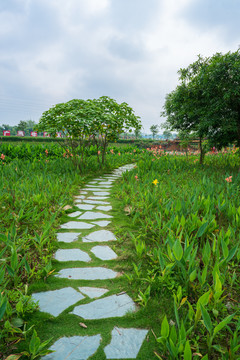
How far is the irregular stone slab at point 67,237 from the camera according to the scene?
8.21ft

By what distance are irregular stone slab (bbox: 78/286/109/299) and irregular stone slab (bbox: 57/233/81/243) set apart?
2.72 ft

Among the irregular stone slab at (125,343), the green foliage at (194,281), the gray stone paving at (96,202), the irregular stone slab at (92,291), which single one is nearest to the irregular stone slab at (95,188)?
the gray stone paving at (96,202)

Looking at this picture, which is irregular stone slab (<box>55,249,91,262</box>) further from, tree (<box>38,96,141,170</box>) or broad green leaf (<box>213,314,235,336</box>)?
tree (<box>38,96,141,170</box>)

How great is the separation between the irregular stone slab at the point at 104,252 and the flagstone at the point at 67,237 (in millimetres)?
341

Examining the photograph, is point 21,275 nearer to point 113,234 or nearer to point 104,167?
point 113,234

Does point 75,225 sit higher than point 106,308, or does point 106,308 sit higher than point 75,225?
point 75,225

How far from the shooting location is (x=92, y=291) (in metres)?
1.70

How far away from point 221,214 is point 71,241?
1.96 m

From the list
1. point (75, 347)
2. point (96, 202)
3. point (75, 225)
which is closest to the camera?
point (75, 347)

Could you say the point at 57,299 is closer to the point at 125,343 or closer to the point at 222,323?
the point at 125,343

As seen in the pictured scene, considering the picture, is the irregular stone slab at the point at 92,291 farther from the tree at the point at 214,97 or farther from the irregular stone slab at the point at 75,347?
the tree at the point at 214,97

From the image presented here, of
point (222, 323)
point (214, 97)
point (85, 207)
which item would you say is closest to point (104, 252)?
point (222, 323)

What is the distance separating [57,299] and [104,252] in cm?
73

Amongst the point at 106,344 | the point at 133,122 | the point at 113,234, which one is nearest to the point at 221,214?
the point at 113,234
